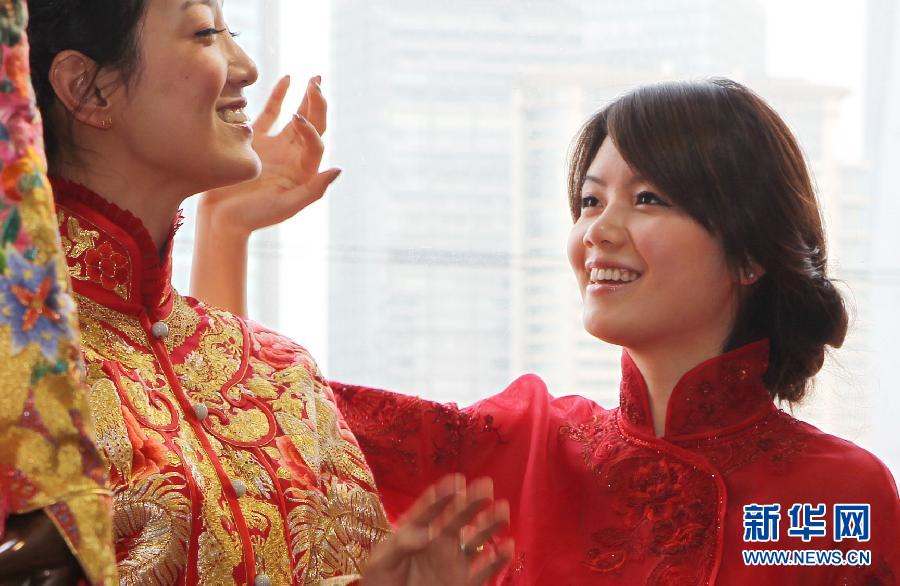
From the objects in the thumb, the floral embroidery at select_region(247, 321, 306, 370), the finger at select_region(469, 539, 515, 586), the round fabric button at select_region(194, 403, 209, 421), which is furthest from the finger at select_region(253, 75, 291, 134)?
the finger at select_region(469, 539, 515, 586)

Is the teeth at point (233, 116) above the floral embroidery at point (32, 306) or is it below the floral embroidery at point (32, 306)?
above

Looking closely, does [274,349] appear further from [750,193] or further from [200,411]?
[750,193]

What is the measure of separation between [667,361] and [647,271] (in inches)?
5.1

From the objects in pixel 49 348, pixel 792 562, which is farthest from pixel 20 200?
pixel 792 562

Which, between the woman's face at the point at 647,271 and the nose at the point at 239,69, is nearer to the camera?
the nose at the point at 239,69

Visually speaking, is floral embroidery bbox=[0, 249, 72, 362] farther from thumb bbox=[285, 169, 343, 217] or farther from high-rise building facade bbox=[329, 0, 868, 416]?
high-rise building facade bbox=[329, 0, 868, 416]

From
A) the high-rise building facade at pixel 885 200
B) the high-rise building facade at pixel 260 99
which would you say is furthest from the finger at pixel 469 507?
the high-rise building facade at pixel 885 200

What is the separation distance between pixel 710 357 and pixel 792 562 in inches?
11.0

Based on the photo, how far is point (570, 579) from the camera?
56.2 inches

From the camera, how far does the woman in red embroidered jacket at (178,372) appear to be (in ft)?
3.54

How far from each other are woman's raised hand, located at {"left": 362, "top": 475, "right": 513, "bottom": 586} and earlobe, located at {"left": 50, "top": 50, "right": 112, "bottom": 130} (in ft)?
1.68

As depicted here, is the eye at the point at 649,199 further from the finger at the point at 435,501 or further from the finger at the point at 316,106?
the finger at the point at 435,501

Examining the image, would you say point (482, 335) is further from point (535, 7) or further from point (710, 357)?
point (710, 357)

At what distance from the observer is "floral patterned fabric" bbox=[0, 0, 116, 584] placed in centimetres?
77
